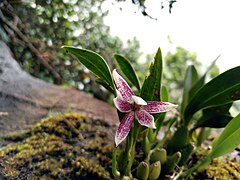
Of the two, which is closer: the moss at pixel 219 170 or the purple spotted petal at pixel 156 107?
the purple spotted petal at pixel 156 107

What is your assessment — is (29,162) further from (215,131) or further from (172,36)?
(215,131)

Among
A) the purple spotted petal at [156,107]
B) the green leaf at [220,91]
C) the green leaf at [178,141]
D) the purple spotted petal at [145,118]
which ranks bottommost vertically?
the green leaf at [178,141]

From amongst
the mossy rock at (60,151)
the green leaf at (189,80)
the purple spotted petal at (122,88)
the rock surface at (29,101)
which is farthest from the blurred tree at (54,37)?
the purple spotted petal at (122,88)

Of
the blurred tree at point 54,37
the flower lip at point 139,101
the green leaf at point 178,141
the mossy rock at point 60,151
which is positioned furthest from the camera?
the blurred tree at point 54,37

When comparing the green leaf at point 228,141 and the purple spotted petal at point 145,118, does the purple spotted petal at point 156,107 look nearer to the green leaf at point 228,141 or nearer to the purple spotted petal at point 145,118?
the purple spotted petal at point 145,118

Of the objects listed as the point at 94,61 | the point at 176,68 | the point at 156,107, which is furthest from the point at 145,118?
the point at 176,68

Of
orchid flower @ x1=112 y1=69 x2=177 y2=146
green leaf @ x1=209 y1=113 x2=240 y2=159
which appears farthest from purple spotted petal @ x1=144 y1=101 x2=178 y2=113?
green leaf @ x1=209 y1=113 x2=240 y2=159

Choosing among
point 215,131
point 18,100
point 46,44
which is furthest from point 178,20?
point 46,44

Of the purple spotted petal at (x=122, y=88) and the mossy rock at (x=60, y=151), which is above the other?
the purple spotted petal at (x=122, y=88)
